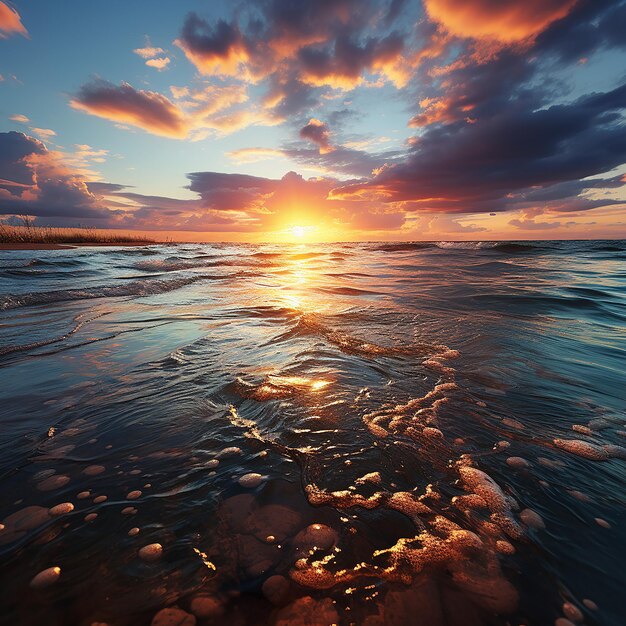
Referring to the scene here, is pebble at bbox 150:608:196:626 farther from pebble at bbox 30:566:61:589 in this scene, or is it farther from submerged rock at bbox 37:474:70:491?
submerged rock at bbox 37:474:70:491

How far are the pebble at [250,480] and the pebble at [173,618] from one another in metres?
0.69

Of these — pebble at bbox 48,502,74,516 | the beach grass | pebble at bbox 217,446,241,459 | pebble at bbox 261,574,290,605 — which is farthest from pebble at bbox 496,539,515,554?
the beach grass

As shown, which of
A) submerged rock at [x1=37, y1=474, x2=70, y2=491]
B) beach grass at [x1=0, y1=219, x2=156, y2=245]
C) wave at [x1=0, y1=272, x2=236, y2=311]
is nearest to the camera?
submerged rock at [x1=37, y1=474, x2=70, y2=491]

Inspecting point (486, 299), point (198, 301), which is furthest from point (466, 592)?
point (486, 299)

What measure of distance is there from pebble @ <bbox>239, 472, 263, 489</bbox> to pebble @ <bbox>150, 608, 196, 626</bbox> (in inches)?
27.2

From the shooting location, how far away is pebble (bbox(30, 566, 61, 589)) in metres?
1.30

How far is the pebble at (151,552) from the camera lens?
4.68 feet

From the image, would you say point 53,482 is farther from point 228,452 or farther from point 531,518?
point 531,518

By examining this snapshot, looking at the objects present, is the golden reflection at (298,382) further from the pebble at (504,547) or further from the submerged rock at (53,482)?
the pebble at (504,547)

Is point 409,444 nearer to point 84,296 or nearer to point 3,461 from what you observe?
point 3,461

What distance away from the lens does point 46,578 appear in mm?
1332

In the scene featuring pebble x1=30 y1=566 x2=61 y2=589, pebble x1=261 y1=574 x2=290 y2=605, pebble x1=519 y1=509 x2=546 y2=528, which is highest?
pebble x1=261 y1=574 x2=290 y2=605

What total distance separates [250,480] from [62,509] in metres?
1.05

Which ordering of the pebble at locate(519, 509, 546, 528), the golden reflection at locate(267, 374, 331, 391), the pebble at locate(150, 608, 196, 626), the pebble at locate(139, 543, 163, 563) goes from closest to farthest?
the pebble at locate(150, 608, 196, 626) < the pebble at locate(139, 543, 163, 563) < the pebble at locate(519, 509, 546, 528) < the golden reflection at locate(267, 374, 331, 391)
